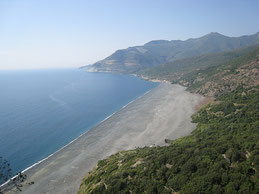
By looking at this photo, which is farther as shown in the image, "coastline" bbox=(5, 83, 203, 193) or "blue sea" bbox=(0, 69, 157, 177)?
"blue sea" bbox=(0, 69, 157, 177)

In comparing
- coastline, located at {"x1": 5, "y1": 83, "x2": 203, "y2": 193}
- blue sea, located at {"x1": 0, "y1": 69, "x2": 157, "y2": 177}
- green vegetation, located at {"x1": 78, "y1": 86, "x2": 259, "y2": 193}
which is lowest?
coastline, located at {"x1": 5, "y1": 83, "x2": 203, "y2": 193}

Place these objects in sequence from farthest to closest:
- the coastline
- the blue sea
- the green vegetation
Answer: the blue sea, the coastline, the green vegetation

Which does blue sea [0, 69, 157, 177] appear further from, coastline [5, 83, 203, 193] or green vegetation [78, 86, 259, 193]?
green vegetation [78, 86, 259, 193]

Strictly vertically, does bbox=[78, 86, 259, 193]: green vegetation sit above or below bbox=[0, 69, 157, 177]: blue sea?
above

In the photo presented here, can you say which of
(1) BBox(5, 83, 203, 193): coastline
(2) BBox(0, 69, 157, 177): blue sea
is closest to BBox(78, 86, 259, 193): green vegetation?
(1) BBox(5, 83, 203, 193): coastline

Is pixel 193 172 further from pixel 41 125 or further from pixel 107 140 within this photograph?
pixel 41 125

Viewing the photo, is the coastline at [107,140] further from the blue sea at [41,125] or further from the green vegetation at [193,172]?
the green vegetation at [193,172]

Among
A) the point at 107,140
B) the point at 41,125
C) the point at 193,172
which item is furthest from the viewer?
the point at 41,125

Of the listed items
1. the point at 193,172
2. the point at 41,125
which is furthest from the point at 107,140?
the point at 193,172

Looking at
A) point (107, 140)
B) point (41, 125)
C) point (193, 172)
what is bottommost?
point (107, 140)

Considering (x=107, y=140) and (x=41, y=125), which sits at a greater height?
(x=41, y=125)
